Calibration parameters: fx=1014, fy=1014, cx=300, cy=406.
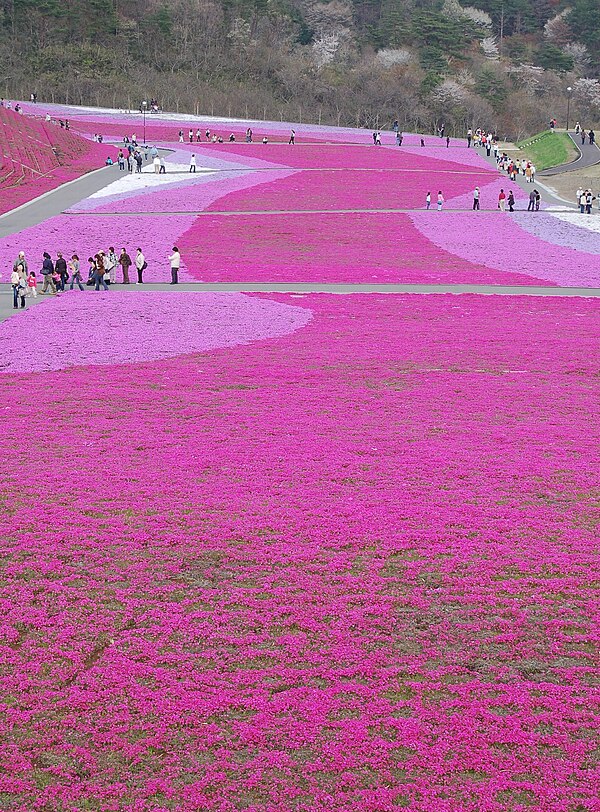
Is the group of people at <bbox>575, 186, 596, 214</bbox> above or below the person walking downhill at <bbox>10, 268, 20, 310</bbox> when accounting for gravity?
above

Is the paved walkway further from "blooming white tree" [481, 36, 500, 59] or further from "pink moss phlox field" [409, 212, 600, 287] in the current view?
"blooming white tree" [481, 36, 500, 59]

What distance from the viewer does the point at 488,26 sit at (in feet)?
497

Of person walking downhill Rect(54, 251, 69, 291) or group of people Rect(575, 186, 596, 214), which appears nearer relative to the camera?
person walking downhill Rect(54, 251, 69, 291)

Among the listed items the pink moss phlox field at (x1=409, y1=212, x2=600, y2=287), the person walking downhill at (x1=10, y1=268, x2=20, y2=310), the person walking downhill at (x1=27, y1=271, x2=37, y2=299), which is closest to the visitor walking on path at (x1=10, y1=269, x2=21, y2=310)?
the person walking downhill at (x1=10, y1=268, x2=20, y2=310)

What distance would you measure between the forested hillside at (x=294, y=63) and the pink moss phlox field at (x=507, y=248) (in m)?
66.4

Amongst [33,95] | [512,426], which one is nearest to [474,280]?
[512,426]

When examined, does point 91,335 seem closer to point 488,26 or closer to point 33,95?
point 33,95

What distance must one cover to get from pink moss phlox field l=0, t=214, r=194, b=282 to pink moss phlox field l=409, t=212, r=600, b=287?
13192mm

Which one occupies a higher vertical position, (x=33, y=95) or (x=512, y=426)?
(x=33, y=95)

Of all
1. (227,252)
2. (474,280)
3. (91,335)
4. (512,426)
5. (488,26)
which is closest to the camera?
(512,426)

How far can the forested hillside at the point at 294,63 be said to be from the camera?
120438mm

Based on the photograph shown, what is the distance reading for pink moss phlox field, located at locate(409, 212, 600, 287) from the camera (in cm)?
4166

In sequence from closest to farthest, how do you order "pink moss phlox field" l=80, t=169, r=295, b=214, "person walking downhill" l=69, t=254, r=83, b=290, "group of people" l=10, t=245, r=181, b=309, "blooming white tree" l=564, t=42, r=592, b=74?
"group of people" l=10, t=245, r=181, b=309
"person walking downhill" l=69, t=254, r=83, b=290
"pink moss phlox field" l=80, t=169, r=295, b=214
"blooming white tree" l=564, t=42, r=592, b=74

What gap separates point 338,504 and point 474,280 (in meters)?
26.0
